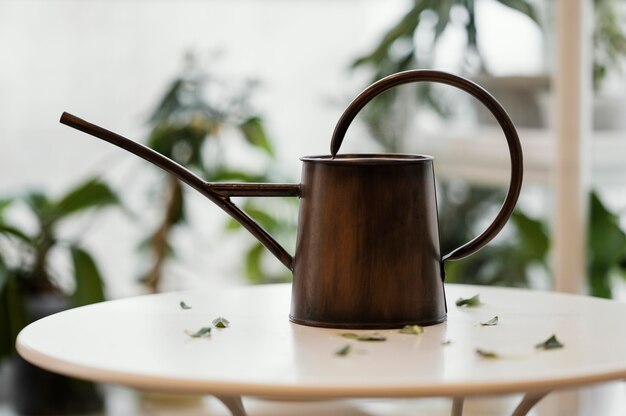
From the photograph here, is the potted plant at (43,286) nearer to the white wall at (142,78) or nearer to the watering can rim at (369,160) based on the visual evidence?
the white wall at (142,78)

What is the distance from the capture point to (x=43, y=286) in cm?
234

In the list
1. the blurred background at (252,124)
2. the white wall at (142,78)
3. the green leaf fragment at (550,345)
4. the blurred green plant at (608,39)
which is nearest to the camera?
the green leaf fragment at (550,345)

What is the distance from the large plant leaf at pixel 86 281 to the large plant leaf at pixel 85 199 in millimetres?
118

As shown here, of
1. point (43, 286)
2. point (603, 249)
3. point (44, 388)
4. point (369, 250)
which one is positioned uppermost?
point (369, 250)

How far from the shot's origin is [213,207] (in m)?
3.11

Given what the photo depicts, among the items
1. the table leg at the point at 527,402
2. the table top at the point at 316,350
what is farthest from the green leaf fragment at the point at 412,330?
the table leg at the point at 527,402

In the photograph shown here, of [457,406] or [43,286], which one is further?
[43,286]

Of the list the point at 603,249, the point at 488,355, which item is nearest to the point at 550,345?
the point at 488,355

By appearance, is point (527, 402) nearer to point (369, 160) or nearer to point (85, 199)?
point (369, 160)

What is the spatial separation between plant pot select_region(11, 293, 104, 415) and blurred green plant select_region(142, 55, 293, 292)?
301 millimetres

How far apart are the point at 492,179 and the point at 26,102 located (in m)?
1.41

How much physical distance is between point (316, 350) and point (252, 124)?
6.13 ft

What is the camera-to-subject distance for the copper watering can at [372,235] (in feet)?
2.54

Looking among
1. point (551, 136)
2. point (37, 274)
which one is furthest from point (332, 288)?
point (37, 274)
